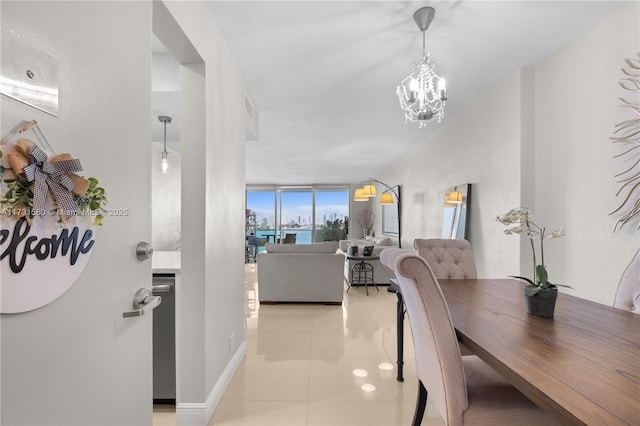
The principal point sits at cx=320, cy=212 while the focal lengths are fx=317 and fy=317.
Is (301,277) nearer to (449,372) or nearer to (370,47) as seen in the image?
(370,47)

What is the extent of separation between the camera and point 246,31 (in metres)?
2.39

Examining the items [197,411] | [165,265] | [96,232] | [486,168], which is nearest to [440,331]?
Result: [96,232]

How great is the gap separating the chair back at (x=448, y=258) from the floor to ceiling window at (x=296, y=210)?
9102mm

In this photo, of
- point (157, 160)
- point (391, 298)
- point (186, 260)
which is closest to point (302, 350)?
point (186, 260)

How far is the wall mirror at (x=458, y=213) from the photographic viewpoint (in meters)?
3.97

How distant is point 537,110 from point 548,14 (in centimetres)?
98

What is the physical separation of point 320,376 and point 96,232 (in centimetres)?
214

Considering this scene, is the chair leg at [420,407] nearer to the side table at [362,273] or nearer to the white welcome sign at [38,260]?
the white welcome sign at [38,260]

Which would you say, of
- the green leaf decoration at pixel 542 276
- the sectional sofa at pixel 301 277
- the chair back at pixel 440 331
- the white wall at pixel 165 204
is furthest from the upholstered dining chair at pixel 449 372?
the white wall at pixel 165 204

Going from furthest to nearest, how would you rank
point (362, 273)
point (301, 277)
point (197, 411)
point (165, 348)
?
point (362, 273), point (301, 277), point (165, 348), point (197, 411)

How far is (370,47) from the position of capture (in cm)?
262

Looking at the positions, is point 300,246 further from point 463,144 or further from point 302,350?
point 463,144

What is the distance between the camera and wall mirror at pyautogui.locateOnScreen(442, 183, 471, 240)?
13.0ft

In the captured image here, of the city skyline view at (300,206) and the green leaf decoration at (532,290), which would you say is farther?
the city skyline view at (300,206)
